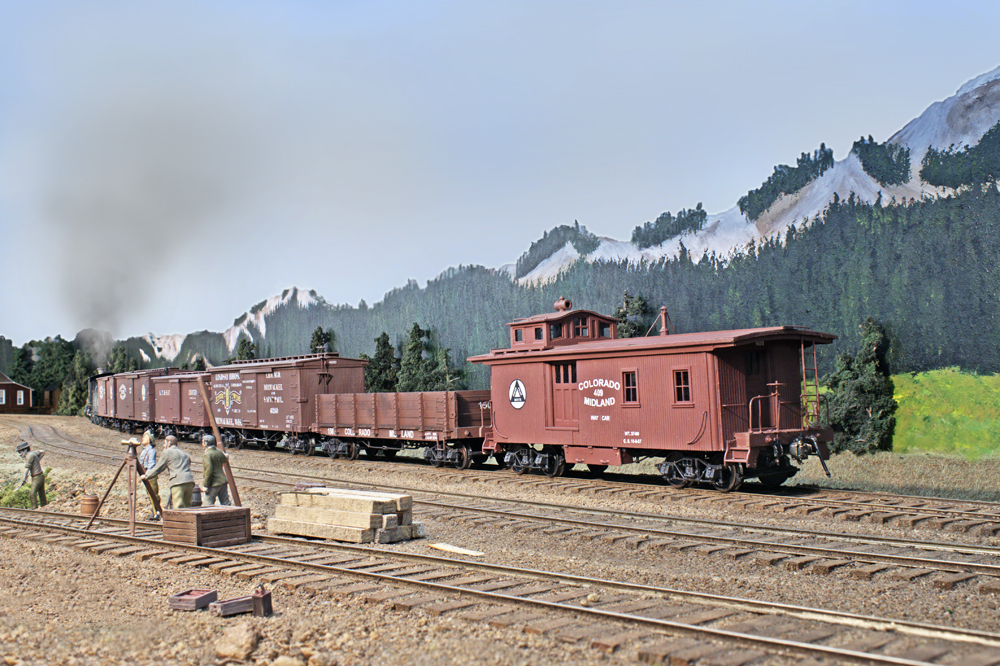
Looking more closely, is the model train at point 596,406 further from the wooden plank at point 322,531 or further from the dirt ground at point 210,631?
the dirt ground at point 210,631

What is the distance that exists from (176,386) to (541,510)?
88.1ft

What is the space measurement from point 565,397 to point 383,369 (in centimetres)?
1975

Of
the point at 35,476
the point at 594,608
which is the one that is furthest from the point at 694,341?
the point at 35,476

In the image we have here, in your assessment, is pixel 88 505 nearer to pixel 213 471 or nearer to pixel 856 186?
pixel 213 471

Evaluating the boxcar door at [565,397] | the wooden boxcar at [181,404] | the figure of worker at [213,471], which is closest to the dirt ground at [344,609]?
the figure of worker at [213,471]

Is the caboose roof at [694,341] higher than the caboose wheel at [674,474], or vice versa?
the caboose roof at [694,341]

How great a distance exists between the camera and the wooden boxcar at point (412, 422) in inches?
840

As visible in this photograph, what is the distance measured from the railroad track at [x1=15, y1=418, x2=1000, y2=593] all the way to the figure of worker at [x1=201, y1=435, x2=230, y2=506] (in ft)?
12.2

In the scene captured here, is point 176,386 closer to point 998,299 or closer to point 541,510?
point 541,510

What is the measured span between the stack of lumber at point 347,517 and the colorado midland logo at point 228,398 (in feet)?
63.6

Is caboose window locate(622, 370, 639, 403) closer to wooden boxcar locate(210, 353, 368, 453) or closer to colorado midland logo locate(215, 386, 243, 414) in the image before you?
wooden boxcar locate(210, 353, 368, 453)

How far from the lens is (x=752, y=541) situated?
34.4 ft

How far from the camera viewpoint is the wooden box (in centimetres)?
786

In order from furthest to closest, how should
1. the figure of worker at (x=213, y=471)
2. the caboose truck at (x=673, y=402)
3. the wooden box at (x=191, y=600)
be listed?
the caboose truck at (x=673, y=402) → the figure of worker at (x=213, y=471) → the wooden box at (x=191, y=600)
